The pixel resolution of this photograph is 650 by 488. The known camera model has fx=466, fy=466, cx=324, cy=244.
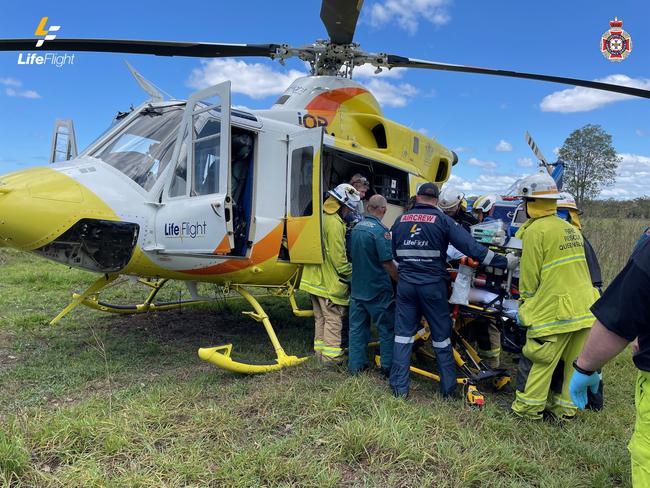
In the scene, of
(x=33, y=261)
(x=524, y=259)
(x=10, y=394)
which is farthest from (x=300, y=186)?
(x=33, y=261)

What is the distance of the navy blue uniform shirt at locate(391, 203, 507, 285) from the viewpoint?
14.1ft

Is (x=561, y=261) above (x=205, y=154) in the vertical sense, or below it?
below

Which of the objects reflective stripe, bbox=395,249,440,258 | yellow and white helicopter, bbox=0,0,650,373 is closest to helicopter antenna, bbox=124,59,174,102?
yellow and white helicopter, bbox=0,0,650,373

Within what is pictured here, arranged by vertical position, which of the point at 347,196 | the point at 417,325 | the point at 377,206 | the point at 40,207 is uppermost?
the point at 347,196

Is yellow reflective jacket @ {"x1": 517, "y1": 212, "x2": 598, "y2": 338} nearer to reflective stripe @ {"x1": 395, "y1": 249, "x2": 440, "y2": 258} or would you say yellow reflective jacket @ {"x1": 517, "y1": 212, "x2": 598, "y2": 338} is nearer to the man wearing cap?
the man wearing cap

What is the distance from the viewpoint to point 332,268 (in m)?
5.36

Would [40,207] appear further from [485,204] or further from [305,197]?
[485,204]

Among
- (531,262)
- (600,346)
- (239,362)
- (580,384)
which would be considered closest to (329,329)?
(239,362)

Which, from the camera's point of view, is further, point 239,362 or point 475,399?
point 239,362

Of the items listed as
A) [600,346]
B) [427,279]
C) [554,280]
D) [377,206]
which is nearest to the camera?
[600,346]

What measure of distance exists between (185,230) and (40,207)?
1247 mm

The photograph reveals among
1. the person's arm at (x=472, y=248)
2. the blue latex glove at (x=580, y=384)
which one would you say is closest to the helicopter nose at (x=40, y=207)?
the person's arm at (x=472, y=248)

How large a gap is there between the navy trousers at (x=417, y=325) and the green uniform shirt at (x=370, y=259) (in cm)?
40

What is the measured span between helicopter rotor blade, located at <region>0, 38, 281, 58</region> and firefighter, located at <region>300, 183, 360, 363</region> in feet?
7.91
